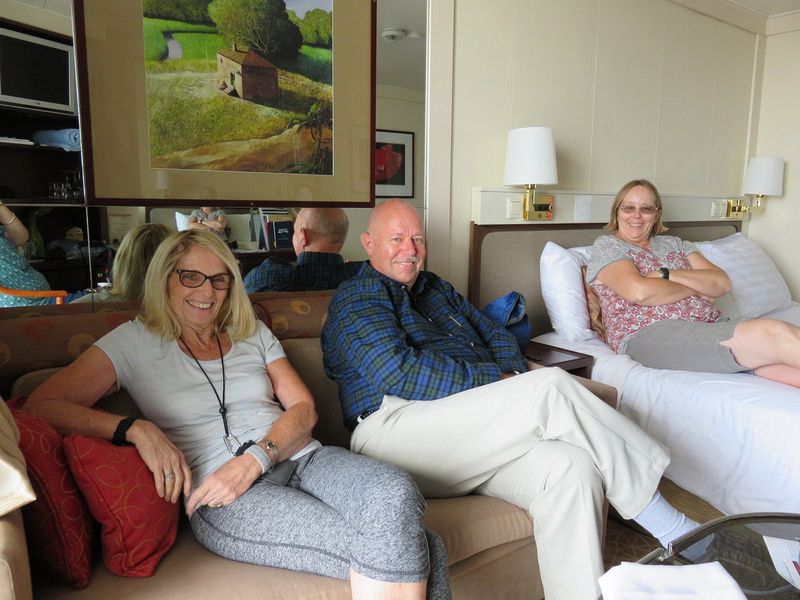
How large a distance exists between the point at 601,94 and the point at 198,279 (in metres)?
2.28

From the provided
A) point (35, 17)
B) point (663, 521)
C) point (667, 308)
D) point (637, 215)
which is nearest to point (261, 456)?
point (663, 521)

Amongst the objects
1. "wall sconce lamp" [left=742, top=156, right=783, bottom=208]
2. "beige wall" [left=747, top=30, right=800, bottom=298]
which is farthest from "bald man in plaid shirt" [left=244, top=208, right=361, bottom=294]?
"beige wall" [left=747, top=30, right=800, bottom=298]

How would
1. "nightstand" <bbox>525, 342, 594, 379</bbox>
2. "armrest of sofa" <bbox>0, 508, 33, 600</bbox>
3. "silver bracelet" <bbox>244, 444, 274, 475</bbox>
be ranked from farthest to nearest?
"nightstand" <bbox>525, 342, 594, 379</bbox> → "silver bracelet" <bbox>244, 444, 274, 475</bbox> → "armrest of sofa" <bbox>0, 508, 33, 600</bbox>

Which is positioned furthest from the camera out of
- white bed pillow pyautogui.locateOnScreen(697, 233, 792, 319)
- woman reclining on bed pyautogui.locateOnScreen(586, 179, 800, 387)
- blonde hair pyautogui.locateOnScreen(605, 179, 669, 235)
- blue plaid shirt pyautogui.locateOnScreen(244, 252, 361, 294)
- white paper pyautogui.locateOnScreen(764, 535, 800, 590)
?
white bed pillow pyautogui.locateOnScreen(697, 233, 792, 319)

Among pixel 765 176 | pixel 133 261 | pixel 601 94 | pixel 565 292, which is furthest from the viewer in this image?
pixel 765 176

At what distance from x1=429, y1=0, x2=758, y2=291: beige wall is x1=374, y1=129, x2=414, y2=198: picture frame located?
14 centimetres

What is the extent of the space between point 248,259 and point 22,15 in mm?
846

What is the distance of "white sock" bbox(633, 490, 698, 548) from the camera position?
1399mm

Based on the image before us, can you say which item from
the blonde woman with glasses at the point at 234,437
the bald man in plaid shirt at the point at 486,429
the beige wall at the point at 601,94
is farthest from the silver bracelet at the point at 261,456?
the beige wall at the point at 601,94

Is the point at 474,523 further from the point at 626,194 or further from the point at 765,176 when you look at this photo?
the point at 765,176

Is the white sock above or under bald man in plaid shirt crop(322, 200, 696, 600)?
under

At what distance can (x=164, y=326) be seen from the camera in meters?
1.44

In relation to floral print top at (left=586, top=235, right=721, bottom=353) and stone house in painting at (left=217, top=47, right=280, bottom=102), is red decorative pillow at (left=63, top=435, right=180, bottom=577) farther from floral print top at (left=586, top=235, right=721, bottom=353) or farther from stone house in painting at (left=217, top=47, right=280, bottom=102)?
floral print top at (left=586, top=235, right=721, bottom=353)

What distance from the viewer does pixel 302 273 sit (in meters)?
1.99
